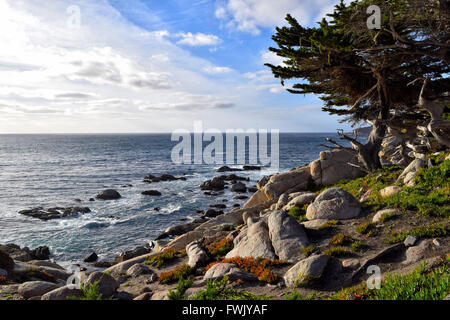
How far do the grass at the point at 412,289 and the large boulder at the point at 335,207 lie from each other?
601 cm

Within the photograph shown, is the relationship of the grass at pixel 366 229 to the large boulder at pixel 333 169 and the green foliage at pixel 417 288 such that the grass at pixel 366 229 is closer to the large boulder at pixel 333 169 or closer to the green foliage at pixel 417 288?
the green foliage at pixel 417 288

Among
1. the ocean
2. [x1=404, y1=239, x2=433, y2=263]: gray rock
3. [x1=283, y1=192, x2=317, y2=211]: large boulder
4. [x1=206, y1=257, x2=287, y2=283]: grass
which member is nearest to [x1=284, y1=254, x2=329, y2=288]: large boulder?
[x1=206, y1=257, x2=287, y2=283]: grass

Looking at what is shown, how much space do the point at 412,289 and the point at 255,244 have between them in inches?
258

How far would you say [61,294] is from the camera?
A: 286 inches

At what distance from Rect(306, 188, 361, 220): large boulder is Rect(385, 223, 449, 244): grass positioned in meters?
2.83

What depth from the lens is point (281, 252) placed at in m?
10.3

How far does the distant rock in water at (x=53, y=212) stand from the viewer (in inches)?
1126

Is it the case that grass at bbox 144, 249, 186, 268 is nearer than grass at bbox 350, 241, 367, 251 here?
No

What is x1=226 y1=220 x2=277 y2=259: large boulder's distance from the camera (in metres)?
10.6

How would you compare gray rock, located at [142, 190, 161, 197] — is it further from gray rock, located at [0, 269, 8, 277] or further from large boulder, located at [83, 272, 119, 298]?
large boulder, located at [83, 272, 119, 298]

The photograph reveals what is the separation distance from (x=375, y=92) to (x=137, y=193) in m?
32.3

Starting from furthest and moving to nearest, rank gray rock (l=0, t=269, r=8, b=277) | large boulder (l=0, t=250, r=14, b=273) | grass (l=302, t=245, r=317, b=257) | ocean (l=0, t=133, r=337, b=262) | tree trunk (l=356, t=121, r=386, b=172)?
ocean (l=0, t=133, r=337, b=262), tree trunk (l=356, t=121, r=386, b=172), large boulder (l=0, t=250, r=14, b=273), gray rock (l=0, t=269, r=8, b=277), grass (l=302, t=245, r=317, b=257)
